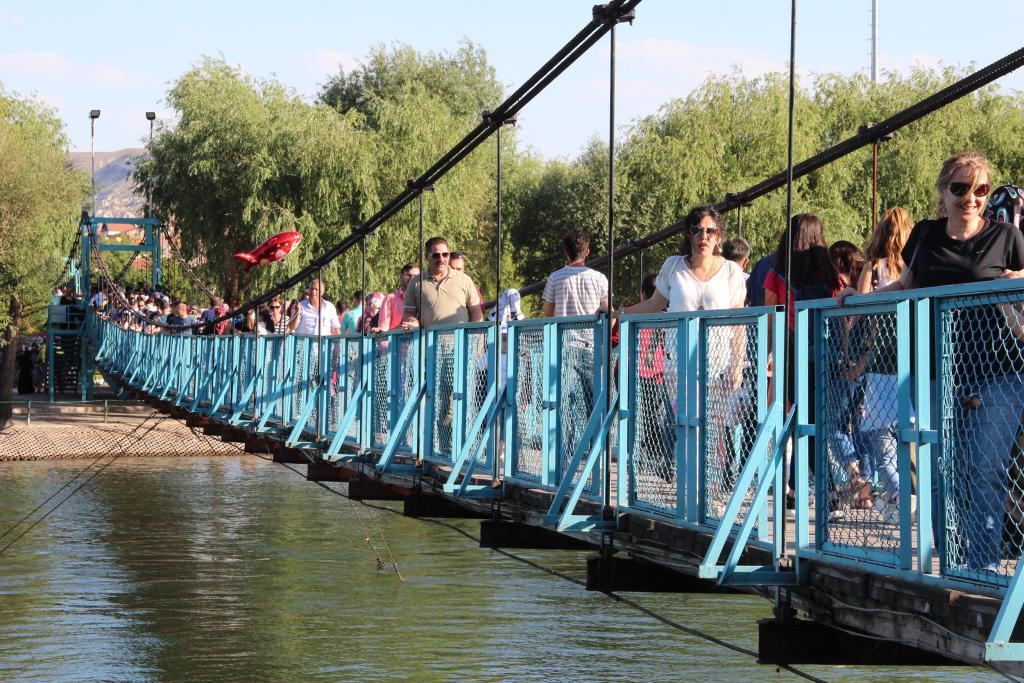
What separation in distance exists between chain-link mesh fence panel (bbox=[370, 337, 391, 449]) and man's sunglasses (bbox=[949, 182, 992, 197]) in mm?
6551

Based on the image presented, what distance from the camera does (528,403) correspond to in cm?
764

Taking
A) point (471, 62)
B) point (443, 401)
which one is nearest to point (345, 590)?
point (471, 62)

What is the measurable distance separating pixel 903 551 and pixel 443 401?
5.27 m

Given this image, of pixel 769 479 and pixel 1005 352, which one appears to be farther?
pixel 769 479

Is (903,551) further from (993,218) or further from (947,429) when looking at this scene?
(993,218)

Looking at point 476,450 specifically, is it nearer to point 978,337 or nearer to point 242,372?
point 978,337

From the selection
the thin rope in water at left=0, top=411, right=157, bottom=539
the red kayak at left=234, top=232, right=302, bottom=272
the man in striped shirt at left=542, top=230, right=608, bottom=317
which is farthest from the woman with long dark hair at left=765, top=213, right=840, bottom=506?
the thin rope in water at left=0, top=411, right=157, bottom=539

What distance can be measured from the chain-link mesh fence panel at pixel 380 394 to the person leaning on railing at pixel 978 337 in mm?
6424

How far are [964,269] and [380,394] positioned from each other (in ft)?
22.7

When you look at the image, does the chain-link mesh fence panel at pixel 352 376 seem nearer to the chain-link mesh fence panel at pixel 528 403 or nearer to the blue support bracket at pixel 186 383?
the chain-link mesh fence panel at pixel 528 403

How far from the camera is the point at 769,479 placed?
4.75m

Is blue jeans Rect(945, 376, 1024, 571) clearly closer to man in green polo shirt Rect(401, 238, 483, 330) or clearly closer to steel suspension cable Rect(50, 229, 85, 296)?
man in green polo shirt Rect(401, 238, 483, 330)

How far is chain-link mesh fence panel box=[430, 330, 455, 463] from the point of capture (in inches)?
362

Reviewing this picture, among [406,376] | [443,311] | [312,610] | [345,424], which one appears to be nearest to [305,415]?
[345,424]
